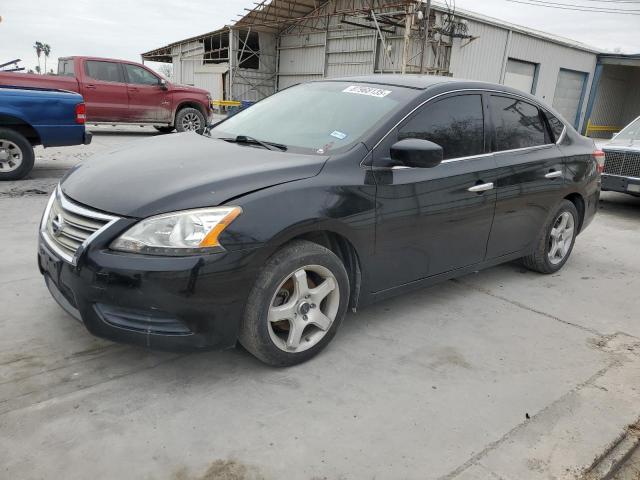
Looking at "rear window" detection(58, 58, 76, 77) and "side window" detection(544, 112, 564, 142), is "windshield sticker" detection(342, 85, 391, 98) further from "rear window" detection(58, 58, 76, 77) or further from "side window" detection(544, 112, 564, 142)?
"rear window" detection(58, 58, 76, 77)

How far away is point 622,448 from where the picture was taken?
98.6 inches

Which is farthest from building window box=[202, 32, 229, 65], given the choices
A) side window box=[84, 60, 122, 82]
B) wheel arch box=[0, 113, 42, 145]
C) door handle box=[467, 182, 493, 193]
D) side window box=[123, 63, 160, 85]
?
door handle box=[467, 182, 493, 193]

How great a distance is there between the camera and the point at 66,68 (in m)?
12.0

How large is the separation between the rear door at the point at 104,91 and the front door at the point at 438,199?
10.5 metres

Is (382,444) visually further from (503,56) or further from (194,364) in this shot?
(503,56)

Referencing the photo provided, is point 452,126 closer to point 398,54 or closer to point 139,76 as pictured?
point 139,76

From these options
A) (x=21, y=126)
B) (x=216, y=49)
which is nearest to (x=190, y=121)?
(x=21, y=126)

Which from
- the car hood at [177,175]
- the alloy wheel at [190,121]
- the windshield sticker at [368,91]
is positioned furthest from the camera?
the alloy wheel at [190,121]

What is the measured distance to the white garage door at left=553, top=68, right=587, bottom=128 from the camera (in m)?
23.9

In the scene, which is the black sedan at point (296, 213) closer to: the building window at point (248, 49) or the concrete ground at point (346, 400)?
the concrete ground at point (346, 400)

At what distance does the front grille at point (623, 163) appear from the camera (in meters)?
7.72

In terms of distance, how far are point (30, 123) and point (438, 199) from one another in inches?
248

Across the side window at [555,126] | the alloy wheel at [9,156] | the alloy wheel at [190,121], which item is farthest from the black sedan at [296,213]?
the alloy wheel at [190,121]

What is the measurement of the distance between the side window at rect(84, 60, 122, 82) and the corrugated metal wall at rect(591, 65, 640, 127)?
23.8m
